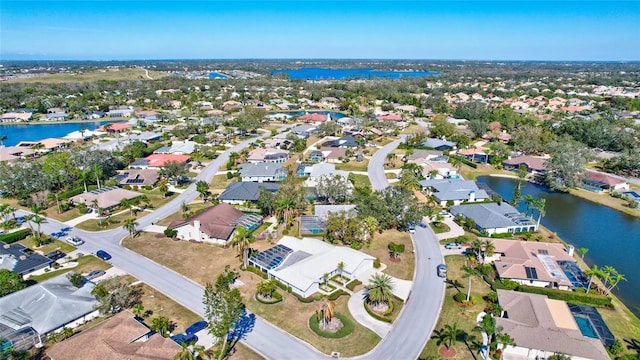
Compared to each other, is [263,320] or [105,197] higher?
[105,197]

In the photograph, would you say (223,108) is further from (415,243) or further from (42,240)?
(415,243)

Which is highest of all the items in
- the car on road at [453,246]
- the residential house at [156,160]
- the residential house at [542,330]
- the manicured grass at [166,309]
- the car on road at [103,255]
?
the residential house at [156,160]

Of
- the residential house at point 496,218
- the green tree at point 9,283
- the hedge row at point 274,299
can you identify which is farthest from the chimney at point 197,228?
the residential house at point 496,218

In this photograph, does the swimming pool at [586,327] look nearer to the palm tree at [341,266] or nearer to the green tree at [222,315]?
the palm tree at [341,266]

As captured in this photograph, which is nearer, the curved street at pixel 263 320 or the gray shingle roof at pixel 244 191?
the curved street at pixel 263 320

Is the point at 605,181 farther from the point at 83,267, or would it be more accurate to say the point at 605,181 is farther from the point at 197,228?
the point at 83,267

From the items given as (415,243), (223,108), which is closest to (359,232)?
(415,243)

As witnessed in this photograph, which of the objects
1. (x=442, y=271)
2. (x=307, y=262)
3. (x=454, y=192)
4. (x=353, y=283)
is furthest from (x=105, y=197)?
(x=454, y=192)
